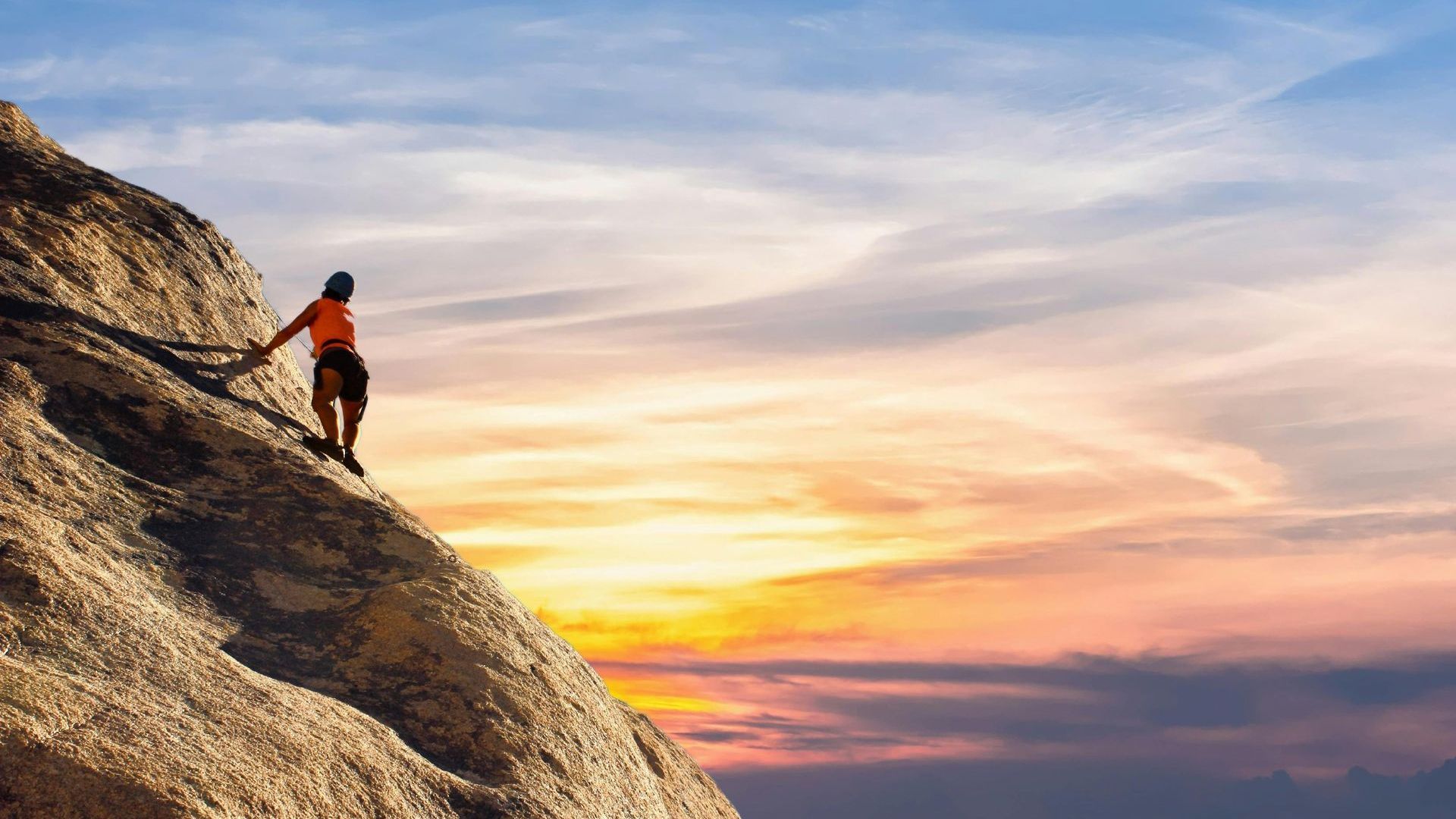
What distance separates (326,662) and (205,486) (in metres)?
2.81

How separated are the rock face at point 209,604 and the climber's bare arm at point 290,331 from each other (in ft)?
0.84

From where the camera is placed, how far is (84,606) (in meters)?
10.3

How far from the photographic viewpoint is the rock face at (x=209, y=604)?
916cm

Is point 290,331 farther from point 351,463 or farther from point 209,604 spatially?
point 209,604

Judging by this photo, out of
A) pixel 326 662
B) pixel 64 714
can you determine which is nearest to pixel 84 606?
pixel 64 714

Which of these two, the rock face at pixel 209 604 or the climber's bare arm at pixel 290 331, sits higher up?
the climber's bare arm at pixel 290 331

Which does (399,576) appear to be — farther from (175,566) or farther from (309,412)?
(309,412)

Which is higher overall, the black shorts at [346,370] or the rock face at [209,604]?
the black shorts at [346,370]

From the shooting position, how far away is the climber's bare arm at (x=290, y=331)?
17172mm

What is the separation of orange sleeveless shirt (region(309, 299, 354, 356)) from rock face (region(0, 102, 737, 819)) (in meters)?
0.78

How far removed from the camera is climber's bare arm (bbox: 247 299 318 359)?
56.3ft

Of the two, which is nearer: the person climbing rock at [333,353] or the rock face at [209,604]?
the rock face at [209,604]

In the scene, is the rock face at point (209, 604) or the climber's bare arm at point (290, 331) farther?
the climber's bare arm at point (290, 331)

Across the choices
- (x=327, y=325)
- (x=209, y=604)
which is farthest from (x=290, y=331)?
(x=209, y=604)
